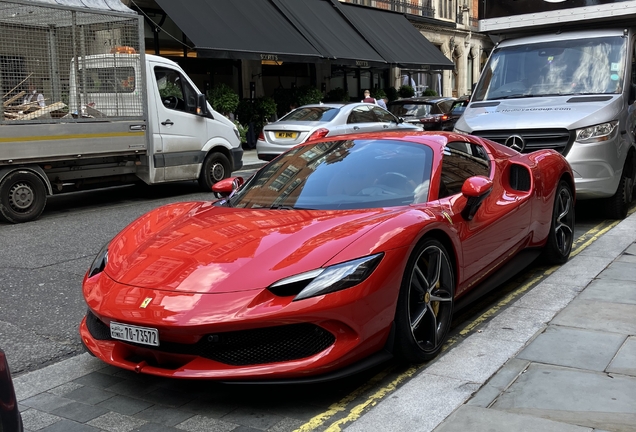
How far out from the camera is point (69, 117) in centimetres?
1010

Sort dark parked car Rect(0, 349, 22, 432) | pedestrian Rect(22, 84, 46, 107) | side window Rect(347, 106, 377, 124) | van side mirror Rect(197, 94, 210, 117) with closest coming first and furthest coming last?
1. dark parked car Rect(0, 349, 22, 432)
2. pedestrian Rect(22, 84, 46, 107)
3. van side mirror Rect(197, 94, 210, 117)
4. side window Rect(347, 106, 377, 124)

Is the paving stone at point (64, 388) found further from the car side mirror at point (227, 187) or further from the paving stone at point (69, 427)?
the car side mirror at point (227, 187)

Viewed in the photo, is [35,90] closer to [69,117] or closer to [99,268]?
[69,117]

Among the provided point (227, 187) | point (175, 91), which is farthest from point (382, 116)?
point (227, 187)

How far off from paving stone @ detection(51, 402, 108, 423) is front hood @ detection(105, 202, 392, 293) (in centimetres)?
66

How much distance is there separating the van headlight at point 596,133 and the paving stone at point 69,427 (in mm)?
6102

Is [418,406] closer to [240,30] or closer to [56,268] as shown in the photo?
[56,268]

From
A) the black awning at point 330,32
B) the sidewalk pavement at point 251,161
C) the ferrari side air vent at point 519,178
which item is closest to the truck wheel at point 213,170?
the sidewalk pavement at point 251,161

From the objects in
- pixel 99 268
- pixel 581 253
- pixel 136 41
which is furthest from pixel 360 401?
pixel 136 41

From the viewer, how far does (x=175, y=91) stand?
11.9m

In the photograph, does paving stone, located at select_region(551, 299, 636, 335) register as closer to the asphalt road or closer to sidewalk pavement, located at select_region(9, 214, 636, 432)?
sidewalk pavement, located at select_region(9, 214, 636, 432)

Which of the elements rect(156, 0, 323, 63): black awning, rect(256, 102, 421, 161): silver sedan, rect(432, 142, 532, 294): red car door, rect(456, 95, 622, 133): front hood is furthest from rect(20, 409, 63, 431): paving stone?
rect(156, 0, 323, 63): black awning

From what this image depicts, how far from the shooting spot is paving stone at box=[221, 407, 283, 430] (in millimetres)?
3373

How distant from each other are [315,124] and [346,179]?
11.0m
